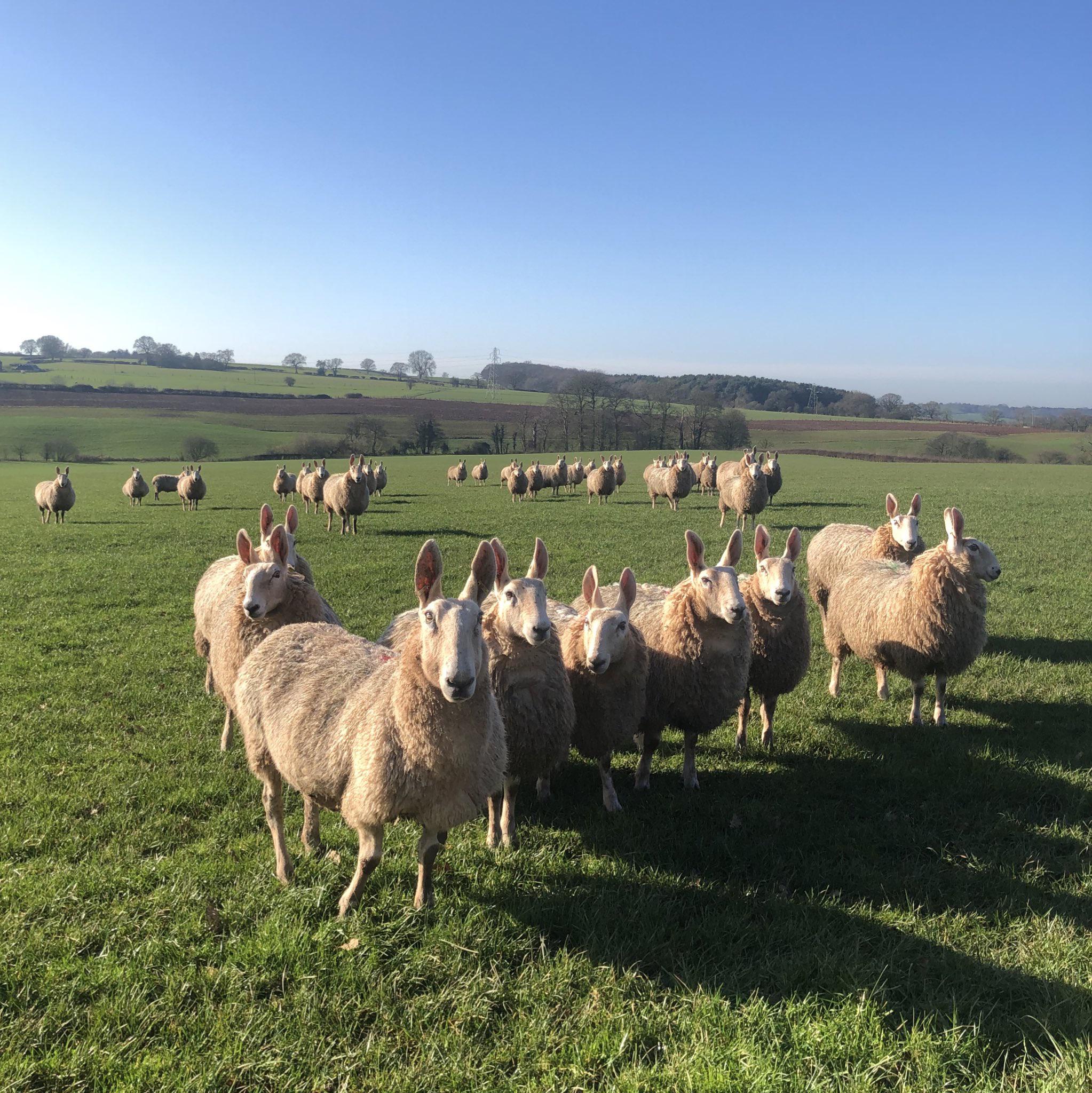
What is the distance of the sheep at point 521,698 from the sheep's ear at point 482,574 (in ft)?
1.83

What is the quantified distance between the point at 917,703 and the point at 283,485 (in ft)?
95.2

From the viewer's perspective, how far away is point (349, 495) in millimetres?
20359

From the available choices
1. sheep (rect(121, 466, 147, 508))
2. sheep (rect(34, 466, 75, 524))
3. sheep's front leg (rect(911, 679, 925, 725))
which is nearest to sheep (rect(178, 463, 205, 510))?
sheep (rect(121, 466, 147, 508))

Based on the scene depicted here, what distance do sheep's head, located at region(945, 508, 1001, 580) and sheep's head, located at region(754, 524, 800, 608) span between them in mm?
1853

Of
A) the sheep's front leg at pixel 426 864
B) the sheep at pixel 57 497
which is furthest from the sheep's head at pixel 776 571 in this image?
the sheep at pixel 57 497

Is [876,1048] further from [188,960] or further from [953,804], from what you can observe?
[188,960]

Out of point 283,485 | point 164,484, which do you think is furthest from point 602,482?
point 164,484

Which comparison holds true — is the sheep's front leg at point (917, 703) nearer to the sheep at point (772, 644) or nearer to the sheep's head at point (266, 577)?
the sheep at point (772, 644)

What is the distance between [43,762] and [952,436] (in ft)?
261

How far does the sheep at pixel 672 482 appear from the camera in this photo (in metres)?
26.5

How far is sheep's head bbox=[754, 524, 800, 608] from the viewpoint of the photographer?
6.26 meters

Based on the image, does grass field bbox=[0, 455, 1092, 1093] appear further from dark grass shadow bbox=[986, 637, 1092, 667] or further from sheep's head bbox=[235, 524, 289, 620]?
sheep's head bbox=[235, 524, 289, 620]

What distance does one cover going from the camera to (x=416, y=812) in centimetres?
383

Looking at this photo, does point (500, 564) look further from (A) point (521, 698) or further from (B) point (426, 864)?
(B) point (426, 864)
